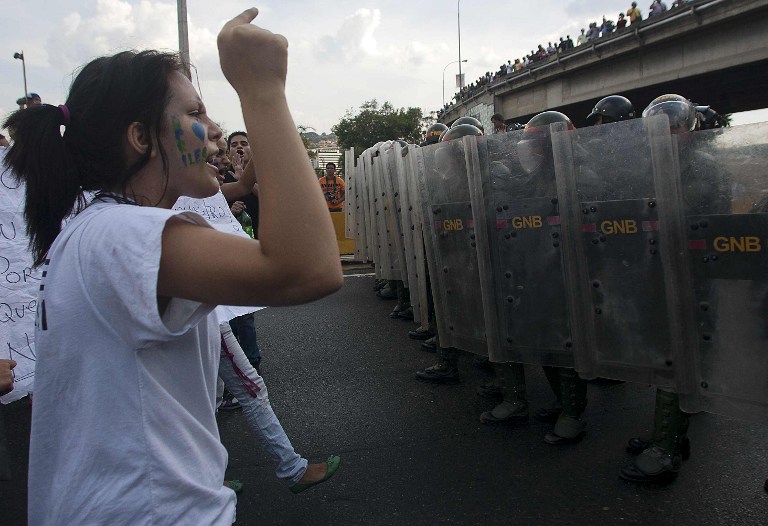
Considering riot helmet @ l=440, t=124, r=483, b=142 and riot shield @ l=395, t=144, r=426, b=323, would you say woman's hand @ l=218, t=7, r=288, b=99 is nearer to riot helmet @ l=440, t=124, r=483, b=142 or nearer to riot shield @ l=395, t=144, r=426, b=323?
riot helmet @ l=440, t=124, r=483, b=142

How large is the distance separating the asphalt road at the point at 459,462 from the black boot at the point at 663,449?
0.22ft

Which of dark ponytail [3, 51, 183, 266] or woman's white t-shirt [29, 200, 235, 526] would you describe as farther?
dark ponytail [3, 51, 183, 266]

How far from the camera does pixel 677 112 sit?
12.3 ft

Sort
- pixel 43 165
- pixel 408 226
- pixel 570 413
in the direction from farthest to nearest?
pixel 408 226
pixel 570 413
pixel 43 165

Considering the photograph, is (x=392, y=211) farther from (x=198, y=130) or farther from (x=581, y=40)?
(x=581, y=40)

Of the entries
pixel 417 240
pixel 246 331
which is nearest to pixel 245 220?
pixel 246 331

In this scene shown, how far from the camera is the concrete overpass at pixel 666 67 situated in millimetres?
21531

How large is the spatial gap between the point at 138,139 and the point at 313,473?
253 centimetres

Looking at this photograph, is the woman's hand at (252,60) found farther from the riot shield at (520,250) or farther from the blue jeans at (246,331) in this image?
the blue jeans at (246,331)

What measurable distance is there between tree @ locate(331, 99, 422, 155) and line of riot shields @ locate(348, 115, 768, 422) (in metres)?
53.0

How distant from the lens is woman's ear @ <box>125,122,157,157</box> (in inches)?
45.9

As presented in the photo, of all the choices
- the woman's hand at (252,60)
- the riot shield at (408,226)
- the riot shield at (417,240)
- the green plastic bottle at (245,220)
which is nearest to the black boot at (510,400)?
the riot shield at (417,240)

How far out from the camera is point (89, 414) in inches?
40.3

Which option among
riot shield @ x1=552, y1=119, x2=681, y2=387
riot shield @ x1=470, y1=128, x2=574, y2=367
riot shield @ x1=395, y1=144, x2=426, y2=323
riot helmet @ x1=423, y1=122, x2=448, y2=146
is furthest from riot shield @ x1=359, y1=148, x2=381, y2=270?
riot shield @ x1=552, y1=119, x2=681, y2=387
